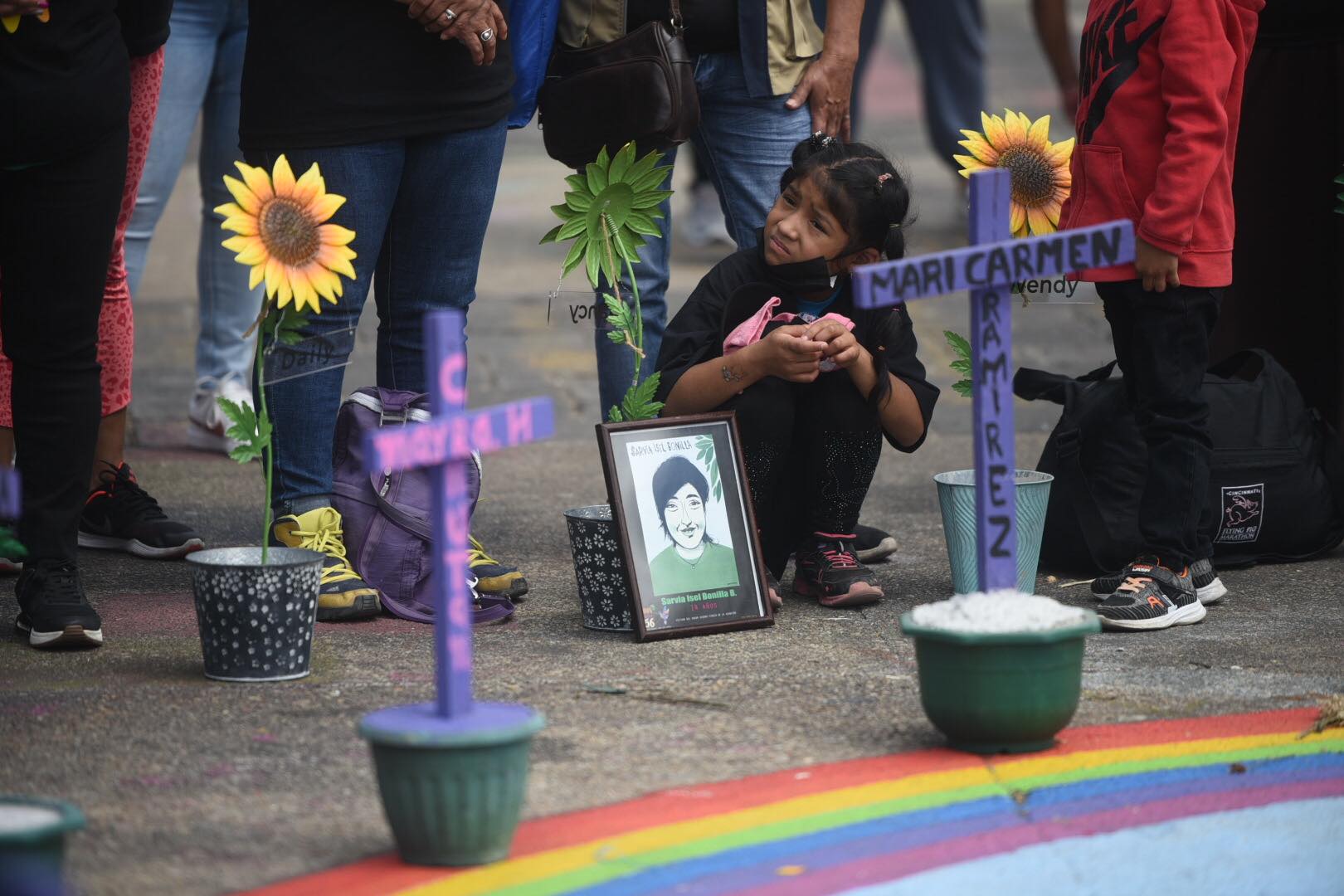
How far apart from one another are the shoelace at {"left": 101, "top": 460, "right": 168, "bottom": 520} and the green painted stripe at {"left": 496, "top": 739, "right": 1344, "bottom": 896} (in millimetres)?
A: 2157

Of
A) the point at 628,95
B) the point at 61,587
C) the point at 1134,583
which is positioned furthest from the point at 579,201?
the point at 1134,583

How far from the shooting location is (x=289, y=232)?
304 cm

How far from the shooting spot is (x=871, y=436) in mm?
3691

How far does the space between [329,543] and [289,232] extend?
29.5 inches

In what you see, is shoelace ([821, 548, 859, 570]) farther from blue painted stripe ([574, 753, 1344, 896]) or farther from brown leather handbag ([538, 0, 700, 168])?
blue painted stripe ([574, 753, 1344, 896])

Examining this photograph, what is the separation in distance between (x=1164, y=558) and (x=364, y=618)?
1.64 metres

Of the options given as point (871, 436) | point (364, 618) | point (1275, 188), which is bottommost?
point (364, 618)

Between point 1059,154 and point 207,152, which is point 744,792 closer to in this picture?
point 1059,154

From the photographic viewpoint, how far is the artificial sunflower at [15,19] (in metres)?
2.98

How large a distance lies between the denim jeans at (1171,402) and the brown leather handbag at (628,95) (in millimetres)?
975

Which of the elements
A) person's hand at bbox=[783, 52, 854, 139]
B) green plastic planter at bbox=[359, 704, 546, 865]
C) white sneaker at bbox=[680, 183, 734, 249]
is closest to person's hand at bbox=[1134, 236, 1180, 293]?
person's hand at bbox=[783, 52, 854, 139]

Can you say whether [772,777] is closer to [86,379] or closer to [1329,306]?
[86,379]

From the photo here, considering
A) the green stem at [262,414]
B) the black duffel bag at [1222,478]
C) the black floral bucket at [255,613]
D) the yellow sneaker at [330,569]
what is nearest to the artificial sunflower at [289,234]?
the green stem at [262,414]

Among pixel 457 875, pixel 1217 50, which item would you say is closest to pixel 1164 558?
pixel 1217 50
